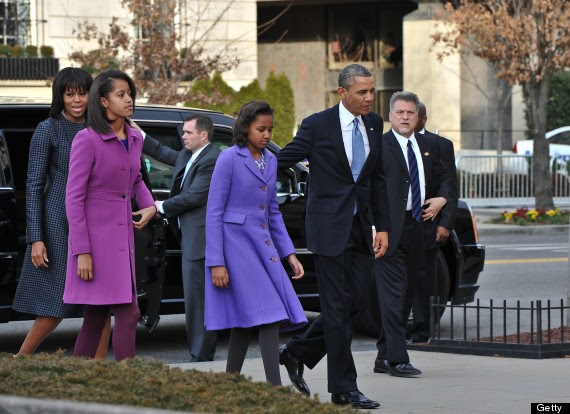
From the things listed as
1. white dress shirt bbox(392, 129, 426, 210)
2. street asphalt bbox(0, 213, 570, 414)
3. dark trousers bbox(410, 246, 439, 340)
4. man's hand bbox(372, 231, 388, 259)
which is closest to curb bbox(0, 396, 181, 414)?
street asphalt bbox(0, 213, 570, 414)

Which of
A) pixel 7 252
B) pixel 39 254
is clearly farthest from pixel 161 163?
pixel 39 254

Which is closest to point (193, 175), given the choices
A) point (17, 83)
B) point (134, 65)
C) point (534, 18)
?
point (134, 65)

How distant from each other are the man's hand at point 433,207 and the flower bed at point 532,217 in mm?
14117

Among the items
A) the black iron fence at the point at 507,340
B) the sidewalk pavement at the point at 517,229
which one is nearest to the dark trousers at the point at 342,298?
the black iron fence at the point at 507,340

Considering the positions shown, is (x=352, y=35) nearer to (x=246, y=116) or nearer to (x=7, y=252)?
(x=7, y=252)

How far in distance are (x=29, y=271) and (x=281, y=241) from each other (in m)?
1.46

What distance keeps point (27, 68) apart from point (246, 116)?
21.3 m

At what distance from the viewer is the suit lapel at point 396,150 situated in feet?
31.8

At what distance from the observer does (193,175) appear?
9.76 meters

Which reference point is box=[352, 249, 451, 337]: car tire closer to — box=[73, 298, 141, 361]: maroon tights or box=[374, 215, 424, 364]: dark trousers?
box=[374, 215, 424, 364]: dark trousers

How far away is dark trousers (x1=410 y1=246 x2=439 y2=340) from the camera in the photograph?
406 inches

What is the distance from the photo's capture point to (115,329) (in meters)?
7.56

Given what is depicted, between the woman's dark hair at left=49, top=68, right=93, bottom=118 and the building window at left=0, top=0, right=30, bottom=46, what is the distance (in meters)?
21.5

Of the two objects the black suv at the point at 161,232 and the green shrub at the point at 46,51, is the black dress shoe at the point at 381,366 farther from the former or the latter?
the green shrub at the point at 46,51
